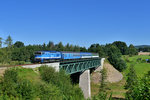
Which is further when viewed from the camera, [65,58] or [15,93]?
[65,58]

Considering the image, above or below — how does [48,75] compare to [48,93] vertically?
above

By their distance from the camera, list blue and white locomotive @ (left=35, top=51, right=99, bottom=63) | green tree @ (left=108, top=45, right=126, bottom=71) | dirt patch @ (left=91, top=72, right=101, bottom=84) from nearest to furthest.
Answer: blue and white locomotive @ (left=35, top=51, right=99, bottom=63), dirt patch @ (left=91, top=72, right=101, bottom=84), green tree @ (left=108, top=45, right=126, bottom=71)

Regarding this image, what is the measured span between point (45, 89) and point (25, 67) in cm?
798

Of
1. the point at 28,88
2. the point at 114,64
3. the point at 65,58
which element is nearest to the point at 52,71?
the point at 28,88

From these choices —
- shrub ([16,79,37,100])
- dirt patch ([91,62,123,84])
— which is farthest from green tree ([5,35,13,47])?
shrub ([16,79,37,100])

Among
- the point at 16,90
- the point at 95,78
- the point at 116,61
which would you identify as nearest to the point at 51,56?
the point at 16,90

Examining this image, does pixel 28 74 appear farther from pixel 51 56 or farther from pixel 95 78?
pixel 95 78

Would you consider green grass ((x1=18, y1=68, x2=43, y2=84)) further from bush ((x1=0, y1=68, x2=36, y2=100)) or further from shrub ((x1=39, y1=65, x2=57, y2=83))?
bush ((x1=0, y1=68, x2=36, y2=100))

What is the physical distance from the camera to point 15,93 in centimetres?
1594

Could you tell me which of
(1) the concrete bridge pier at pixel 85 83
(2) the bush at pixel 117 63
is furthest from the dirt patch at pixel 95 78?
(2) the bush at pixel 117 63

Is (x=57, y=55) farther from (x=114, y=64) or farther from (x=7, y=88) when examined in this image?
(x=114, y=64)

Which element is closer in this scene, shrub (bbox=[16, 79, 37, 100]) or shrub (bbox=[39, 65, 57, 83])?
shrub (bbox=[16, 79, 37, 100])

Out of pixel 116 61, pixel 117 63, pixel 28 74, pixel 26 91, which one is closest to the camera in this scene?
pixel 26 91

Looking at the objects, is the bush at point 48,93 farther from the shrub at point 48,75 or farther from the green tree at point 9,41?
the green tree at point 9,41
